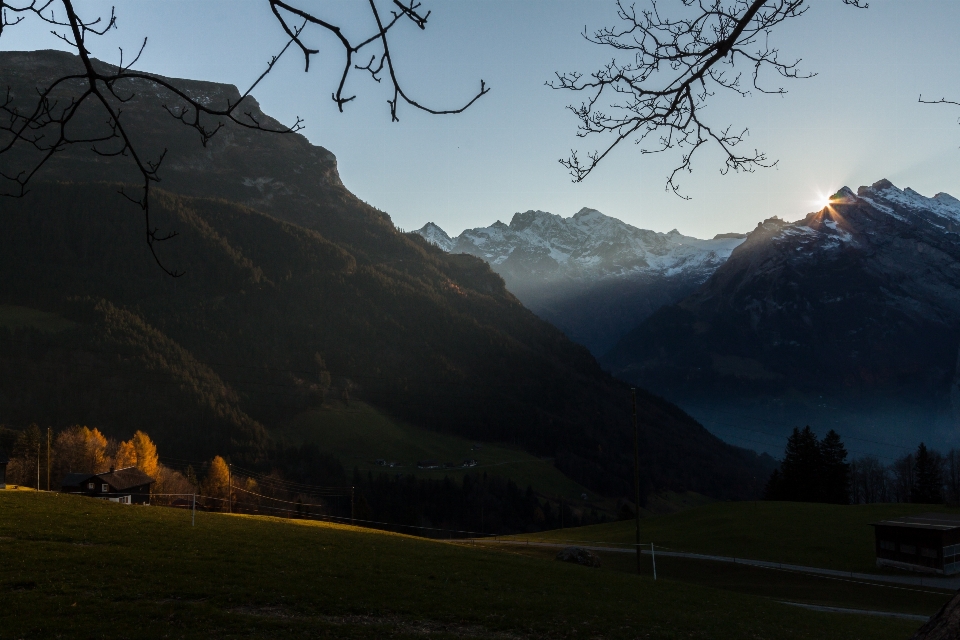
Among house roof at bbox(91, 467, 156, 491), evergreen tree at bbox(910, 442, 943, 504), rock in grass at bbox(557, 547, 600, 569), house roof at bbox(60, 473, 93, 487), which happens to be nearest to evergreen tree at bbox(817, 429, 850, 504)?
evergreen tree at bbox(910, 442, 943, 504)

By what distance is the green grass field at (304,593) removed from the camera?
51.1ft

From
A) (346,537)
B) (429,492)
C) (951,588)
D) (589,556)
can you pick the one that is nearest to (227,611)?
(346,537)

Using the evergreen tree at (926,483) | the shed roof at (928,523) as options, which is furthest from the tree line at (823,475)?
the shed roof at (928,523)

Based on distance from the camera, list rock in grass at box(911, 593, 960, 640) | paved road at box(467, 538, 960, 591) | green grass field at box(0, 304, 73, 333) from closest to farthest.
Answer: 1. rock in grass at box(911, 593, 960, 640)
2. paved road at box(467, 538, 960, 591)
3. green grass field at box(0, 304, 73, 333)

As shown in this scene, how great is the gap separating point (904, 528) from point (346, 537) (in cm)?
4143

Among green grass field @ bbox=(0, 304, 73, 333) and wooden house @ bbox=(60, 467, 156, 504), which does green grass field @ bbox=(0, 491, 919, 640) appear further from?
green grass field @ bbox=(0, 304, 73, 333)

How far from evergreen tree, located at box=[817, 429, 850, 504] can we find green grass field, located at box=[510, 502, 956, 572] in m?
14.7

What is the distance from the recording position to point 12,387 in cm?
16325

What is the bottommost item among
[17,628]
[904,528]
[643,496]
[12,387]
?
[643,496]

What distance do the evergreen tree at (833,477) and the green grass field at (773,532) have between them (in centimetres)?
1472

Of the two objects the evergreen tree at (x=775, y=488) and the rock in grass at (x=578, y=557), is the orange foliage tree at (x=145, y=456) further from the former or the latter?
the evergreen tree at (x=775, y=488)

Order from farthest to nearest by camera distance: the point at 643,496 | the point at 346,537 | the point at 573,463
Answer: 1. the point at 573,463
2. the point at 643,496
3. the point at 346,537

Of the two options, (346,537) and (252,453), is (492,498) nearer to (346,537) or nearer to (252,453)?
(252,453)

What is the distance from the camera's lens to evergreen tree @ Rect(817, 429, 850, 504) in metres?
89.4
